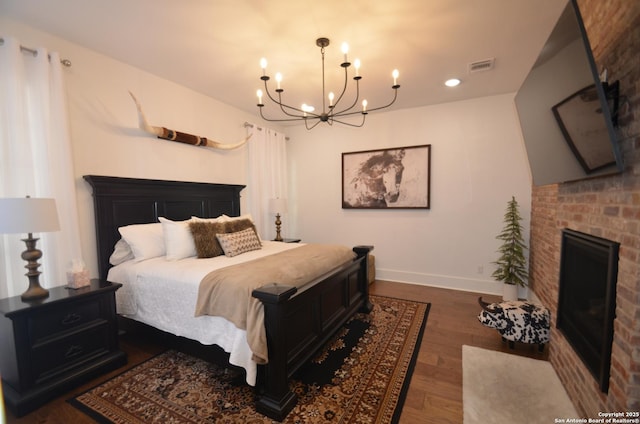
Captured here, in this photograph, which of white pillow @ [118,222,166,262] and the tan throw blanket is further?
white pillow @ [118,222,166,262]

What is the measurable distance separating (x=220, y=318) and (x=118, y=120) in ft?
7.59

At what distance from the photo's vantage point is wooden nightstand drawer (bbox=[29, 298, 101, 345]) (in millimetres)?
1935

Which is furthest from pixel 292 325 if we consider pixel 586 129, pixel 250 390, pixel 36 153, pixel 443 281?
pixel 443 281

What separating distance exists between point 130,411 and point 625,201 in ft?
10.1

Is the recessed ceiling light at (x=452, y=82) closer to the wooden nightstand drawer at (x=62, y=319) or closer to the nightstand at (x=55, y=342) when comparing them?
the nightstand at (x=55, y=342)

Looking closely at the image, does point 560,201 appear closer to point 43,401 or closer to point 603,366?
point 603,366

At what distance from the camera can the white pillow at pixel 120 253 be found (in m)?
2.78

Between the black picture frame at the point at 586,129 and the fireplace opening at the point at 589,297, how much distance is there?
1.48ft

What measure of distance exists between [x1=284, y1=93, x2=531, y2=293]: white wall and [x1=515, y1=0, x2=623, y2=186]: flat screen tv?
1858 mm

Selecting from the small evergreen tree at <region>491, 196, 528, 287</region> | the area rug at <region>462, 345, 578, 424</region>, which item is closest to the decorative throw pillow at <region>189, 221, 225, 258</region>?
the area rug at <region>462, 345, 578, 424</region>

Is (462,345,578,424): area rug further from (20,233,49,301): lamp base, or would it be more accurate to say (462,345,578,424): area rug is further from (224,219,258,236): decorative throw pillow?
(20,233,49,301): lamp base

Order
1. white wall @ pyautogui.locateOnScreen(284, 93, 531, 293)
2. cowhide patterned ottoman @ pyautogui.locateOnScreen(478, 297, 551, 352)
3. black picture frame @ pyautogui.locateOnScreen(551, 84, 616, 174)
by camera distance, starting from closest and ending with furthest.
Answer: black picture frame @ pyautogui.locateOnScreen(551, 84, 616, 174)
cowhide patterned ottoman @ pyautogui.locateOnScreen(478, 297, 551, 352)
white wall @ pyautogui.locateOnScreen(284, 93, 531, 293)

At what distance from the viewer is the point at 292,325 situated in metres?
2.07

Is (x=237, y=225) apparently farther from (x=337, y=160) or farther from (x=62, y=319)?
(x=337, y=160)
